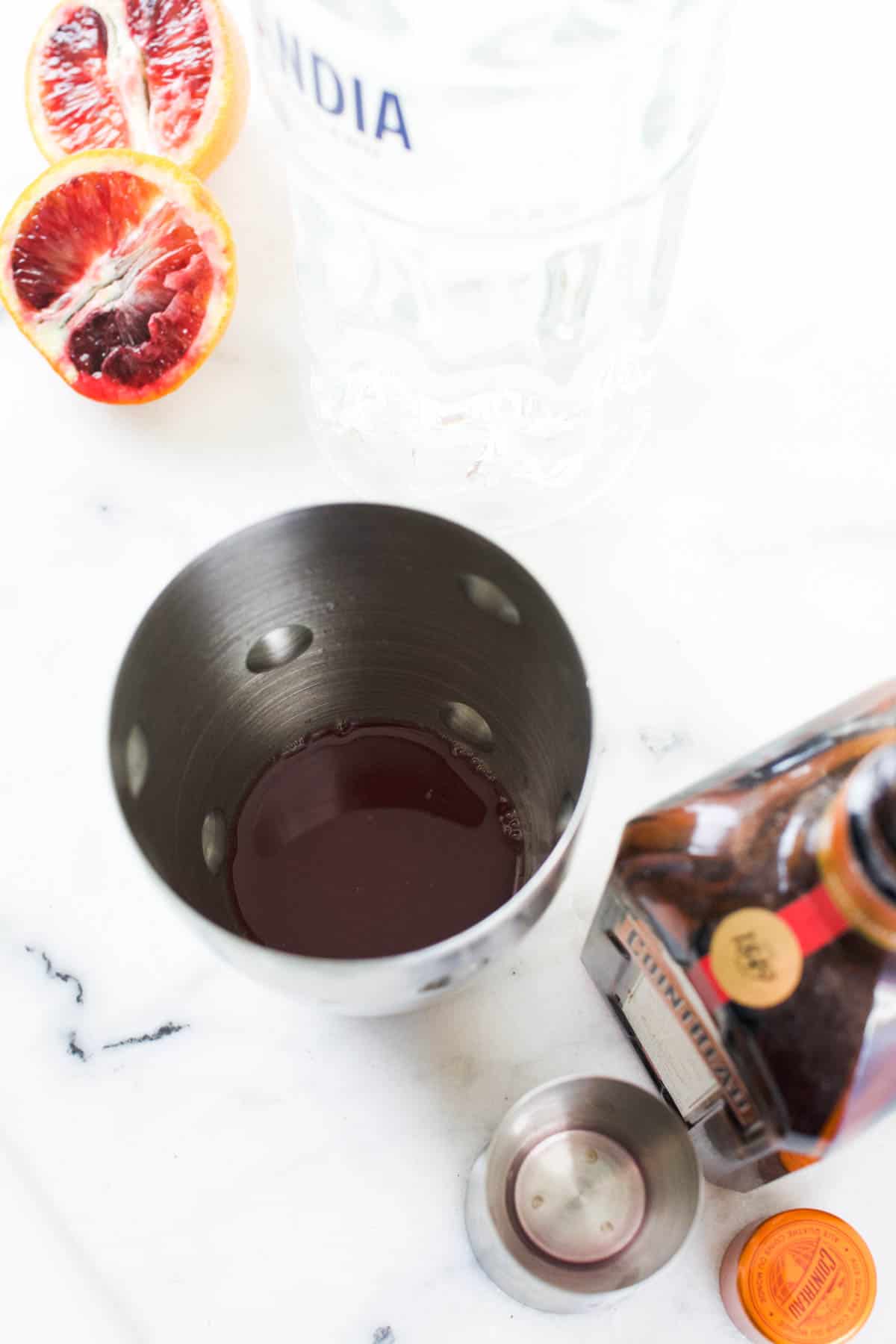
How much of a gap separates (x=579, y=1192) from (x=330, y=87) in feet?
1.50

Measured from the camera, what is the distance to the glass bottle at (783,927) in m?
0.40

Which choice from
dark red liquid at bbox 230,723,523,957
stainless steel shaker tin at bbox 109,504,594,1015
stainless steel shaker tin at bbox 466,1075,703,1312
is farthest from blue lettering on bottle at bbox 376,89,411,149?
stainless steel shaker tin at bbox 466,1075,703,1312

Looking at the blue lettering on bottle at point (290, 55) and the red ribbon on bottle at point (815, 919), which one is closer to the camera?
the red ribbon on bottle at point (815, 919)

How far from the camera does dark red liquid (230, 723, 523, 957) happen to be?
560mm

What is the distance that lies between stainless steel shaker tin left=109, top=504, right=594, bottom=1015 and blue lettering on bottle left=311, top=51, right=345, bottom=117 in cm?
17

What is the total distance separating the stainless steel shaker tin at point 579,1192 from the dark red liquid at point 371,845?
87 millimetres

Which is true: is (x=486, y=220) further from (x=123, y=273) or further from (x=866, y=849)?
(x=866, y=849)

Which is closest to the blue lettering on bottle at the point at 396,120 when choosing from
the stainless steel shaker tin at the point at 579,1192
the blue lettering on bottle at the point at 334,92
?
the blue lettering on bottle at the point at 334,92

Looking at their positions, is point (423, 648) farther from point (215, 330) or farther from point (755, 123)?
point (755, 123)

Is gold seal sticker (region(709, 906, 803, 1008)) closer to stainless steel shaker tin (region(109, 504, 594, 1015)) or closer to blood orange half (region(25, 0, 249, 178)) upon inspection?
stainless steel shaker tin (region(109, 504, 594, 1015))

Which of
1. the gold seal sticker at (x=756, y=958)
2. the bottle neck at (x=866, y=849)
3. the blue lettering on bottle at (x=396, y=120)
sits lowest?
the gold seal sticker at (x=756, y=958)

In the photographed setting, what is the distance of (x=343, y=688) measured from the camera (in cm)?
62

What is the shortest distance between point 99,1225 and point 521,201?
0.47 m

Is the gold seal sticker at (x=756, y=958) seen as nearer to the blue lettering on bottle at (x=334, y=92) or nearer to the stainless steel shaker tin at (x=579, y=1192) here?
the stainless steel shaker tin at (x=579, y=1192)
